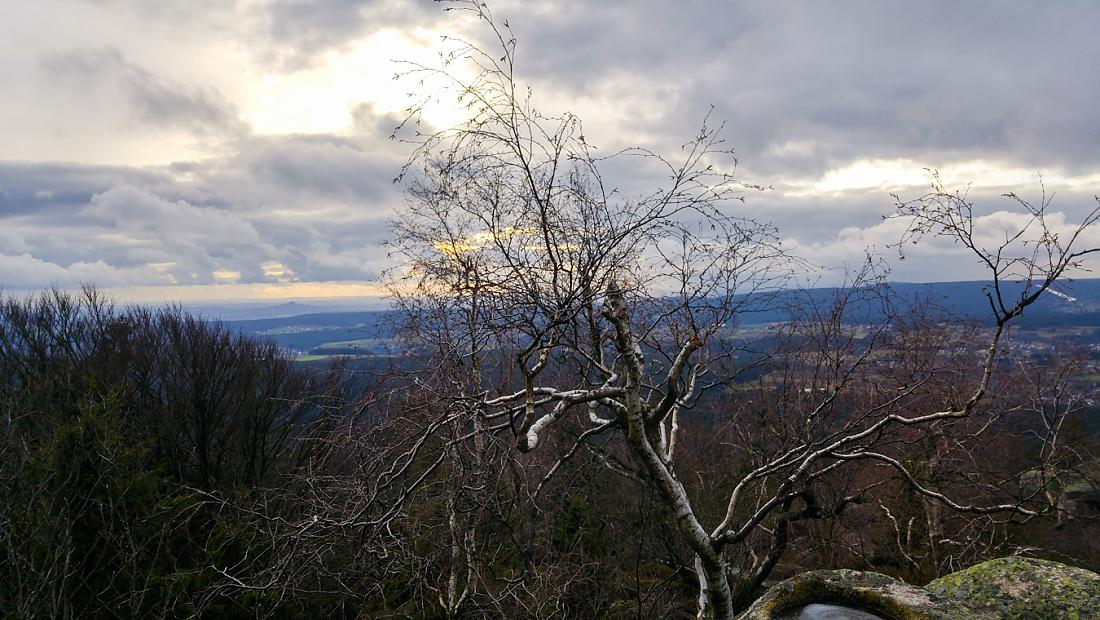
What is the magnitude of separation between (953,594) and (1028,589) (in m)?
0.53

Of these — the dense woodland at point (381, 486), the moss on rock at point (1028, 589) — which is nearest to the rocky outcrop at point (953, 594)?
the moss on rock at point (1028, 589)

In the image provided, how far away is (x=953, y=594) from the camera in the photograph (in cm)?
504

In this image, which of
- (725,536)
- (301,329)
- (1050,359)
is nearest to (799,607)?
(725,536)

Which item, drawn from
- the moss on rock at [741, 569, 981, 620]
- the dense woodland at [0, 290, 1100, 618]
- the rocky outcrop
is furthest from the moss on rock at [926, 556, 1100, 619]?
the moss on rock at [741, 569, 981, 620]

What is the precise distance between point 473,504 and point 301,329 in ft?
241

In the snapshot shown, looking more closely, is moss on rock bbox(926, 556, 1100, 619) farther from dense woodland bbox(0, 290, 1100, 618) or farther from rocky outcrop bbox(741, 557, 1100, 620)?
dense woodland bbox(0, 290, 1100, 618)

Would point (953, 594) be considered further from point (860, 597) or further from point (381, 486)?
point (381, 486)

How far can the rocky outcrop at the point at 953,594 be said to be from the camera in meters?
3.43

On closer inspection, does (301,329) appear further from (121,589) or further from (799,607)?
(799,607)

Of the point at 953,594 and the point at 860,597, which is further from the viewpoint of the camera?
the point at 953,594

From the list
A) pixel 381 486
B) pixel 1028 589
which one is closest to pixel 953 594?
pixel 1028 589

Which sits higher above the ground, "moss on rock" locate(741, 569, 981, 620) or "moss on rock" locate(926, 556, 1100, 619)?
"moss on rock" locate(741, 569, 981, 620)

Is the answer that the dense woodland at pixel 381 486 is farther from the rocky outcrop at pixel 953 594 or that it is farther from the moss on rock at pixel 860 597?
the moss on rock at pixel 860 597

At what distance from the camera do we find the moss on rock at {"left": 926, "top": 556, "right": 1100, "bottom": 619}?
4680mm
